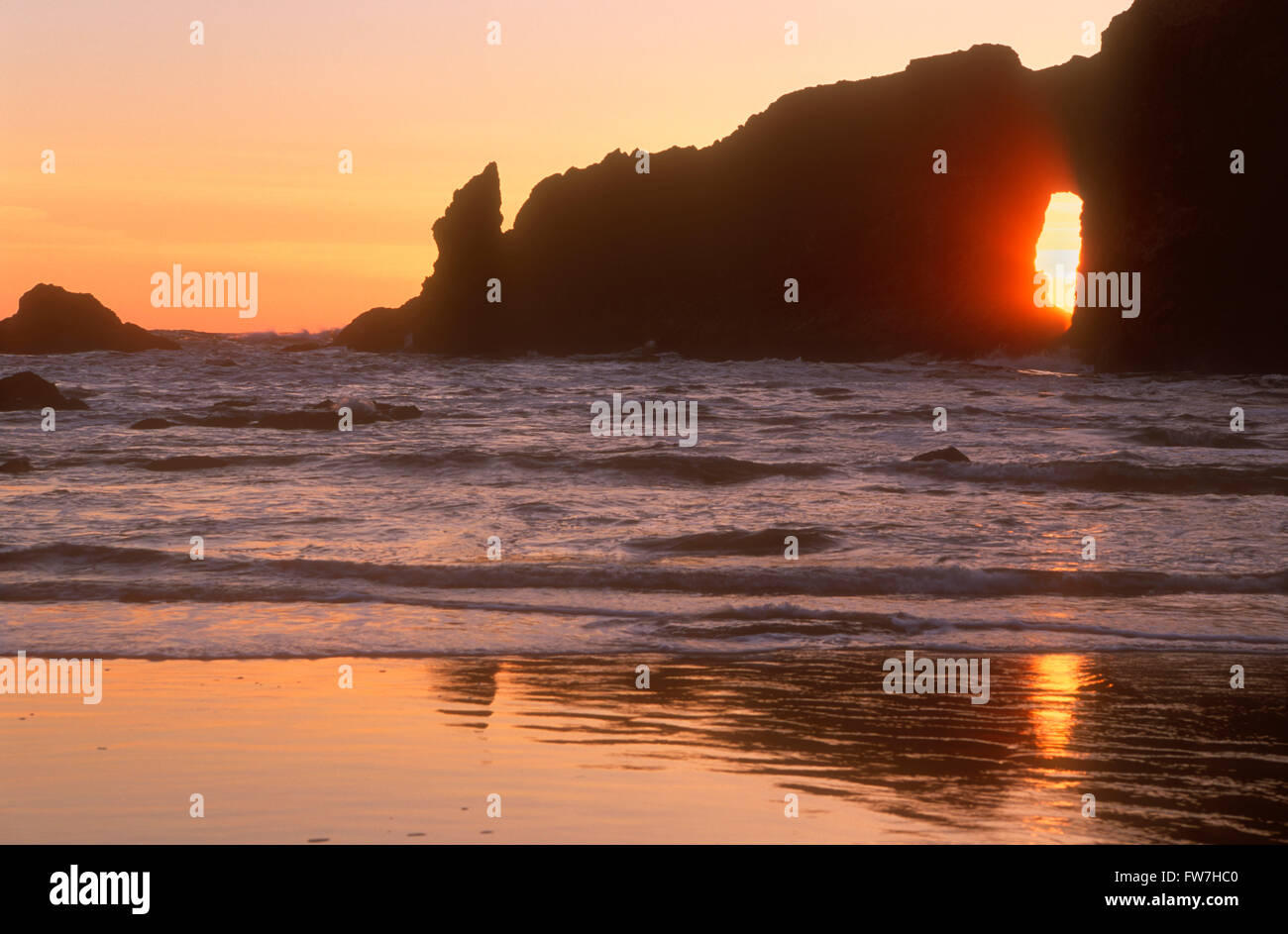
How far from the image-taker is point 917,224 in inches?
3610

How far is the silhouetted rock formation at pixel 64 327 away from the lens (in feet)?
341

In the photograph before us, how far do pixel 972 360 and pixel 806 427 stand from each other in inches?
2255

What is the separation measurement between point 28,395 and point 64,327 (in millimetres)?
82602

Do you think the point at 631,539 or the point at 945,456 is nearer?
the point at 631,539

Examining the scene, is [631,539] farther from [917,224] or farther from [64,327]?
[64,327]

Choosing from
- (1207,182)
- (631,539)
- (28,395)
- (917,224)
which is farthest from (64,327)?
(631,539)

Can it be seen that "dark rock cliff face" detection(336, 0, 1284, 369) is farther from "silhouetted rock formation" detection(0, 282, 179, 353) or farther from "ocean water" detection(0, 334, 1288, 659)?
"ocean water" detection(0, 334, 1288, 659)

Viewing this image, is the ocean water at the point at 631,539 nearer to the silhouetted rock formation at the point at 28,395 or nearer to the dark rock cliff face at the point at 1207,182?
the silhouetted rock formation at the point at 28,395

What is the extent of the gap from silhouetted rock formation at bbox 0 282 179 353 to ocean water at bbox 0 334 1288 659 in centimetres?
8267

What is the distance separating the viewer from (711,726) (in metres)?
6.66

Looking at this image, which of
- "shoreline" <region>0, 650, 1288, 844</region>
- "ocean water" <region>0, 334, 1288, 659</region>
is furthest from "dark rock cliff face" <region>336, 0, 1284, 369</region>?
"shoreline" <region>0, 650, 1288, 844</region>

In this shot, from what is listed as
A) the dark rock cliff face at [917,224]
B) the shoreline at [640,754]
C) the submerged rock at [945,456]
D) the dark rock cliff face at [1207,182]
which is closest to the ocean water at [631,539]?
the submerged rock at [945,456]

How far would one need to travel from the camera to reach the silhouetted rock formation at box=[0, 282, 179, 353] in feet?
341
